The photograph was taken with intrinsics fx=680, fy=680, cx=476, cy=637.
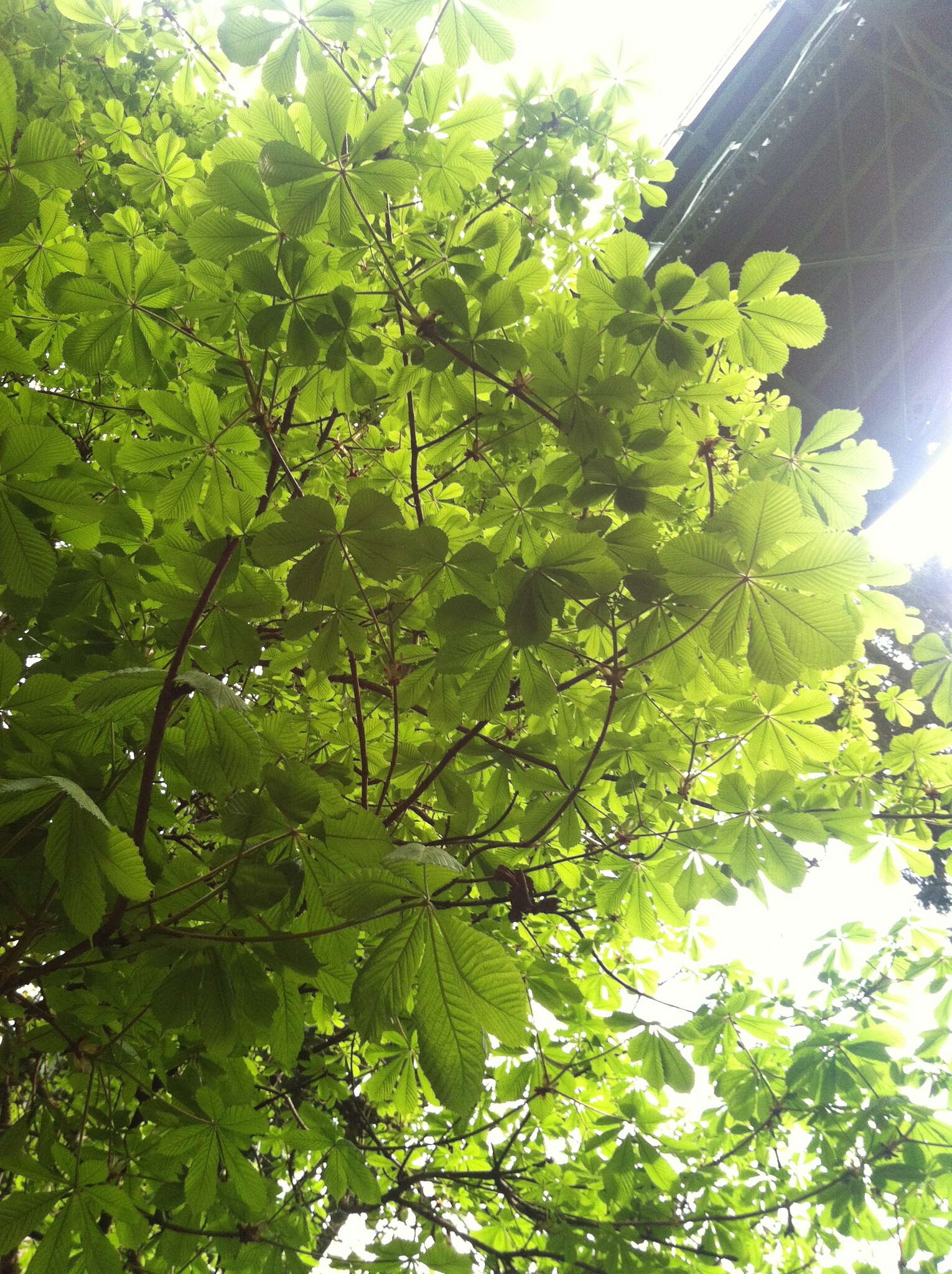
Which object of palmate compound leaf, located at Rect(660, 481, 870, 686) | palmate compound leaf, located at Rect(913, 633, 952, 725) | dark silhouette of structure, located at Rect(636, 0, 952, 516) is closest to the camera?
palmate compound leaf, located at Rect(660, 481, 870, 686)

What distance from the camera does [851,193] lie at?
13.5ft

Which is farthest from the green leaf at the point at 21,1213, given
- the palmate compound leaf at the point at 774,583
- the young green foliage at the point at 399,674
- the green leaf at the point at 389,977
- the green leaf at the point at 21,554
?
the palmate compound leaf at the point at 774,583

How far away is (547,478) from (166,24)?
3.87 m

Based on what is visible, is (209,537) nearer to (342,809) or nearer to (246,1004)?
(342,809)

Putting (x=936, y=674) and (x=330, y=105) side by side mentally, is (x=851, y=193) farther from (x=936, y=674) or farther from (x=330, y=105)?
(x=330, y=105)

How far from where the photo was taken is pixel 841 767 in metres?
1.90

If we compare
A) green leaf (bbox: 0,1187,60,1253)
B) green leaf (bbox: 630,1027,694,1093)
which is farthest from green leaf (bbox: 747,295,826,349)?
green leaf (bbox: 0,1187,60,1253)

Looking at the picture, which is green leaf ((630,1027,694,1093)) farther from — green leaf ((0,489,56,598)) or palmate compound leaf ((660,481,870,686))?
green leaf ((0,489,56,598))

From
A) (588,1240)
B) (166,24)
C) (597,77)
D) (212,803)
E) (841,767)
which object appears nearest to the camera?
(841,767)

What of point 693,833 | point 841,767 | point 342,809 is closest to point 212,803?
point 342,809

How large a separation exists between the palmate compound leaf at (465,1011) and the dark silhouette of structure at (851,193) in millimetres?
4475

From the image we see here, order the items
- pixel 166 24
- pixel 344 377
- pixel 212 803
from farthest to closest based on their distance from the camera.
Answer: pixel 166 24 < pixel 212 803 < pixel 344 377

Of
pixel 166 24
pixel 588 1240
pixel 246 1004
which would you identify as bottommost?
pixel 588 1240

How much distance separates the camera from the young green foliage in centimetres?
102
